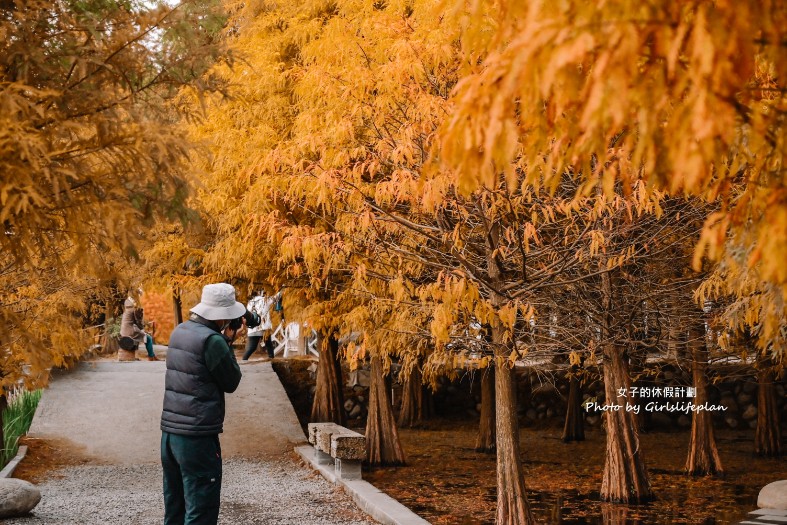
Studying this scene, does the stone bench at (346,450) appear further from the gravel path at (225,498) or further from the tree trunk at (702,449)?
the tree trunk at (702,449)

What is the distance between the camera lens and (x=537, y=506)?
11.6 m

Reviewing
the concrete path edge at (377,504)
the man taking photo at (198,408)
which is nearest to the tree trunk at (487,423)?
the concrete path edge at (377,504)

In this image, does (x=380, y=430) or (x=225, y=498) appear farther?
(x=380, y=430)

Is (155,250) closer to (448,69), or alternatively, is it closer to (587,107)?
(448,69)

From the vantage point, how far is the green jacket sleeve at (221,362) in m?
5.67

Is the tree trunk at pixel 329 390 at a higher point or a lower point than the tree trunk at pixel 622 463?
higher

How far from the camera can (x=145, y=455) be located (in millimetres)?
13125

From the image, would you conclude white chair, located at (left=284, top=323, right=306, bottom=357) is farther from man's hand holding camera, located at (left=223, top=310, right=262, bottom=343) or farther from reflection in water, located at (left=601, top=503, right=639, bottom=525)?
man's hand holding camera, located at (left=223, top=310, right=262, bottom=343)

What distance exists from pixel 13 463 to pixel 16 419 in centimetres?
103

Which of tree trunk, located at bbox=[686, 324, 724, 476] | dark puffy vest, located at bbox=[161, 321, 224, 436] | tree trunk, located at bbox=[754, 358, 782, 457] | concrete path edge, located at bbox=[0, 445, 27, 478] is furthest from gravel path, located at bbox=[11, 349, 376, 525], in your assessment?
tree trunk, located at bbox=[754, 358, 782, 457]

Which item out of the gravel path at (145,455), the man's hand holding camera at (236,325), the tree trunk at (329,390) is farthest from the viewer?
the tree trunk at (329,390)

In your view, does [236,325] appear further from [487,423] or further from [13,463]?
[487,423]

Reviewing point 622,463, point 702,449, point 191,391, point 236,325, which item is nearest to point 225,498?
point 236,325

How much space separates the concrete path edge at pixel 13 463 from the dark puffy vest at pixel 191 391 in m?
5.92
